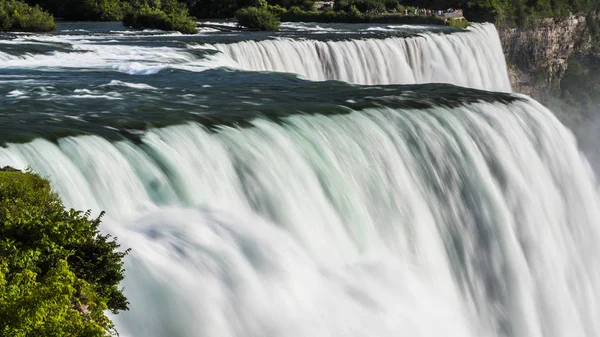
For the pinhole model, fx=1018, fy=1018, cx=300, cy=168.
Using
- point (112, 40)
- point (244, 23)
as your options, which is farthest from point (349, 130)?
point (244, 23)

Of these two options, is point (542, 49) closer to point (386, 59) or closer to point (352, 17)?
point (352, 17)

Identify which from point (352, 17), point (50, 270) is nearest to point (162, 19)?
point (352, 17)

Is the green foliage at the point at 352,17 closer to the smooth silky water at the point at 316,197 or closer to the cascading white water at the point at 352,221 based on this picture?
the smooth silky water at the point at 316,197

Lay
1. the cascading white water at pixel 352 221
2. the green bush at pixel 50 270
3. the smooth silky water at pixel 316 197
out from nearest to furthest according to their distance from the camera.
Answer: the green bush at pixel 50 270, the cascading white water at pixel 352 221, the smooth silky water at pixel 316 197

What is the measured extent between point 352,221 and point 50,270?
7.45m

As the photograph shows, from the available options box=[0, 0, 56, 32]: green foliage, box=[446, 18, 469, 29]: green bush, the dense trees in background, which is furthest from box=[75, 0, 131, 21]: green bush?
box=[446, 18, 469, 29]: green bush

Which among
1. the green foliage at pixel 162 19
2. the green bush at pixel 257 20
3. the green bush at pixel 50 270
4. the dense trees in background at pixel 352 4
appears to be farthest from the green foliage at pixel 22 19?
the green bush at pixel 50 270

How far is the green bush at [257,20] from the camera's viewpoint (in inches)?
1918

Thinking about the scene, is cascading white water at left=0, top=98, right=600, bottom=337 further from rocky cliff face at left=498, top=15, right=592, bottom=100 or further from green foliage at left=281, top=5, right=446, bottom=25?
rocky cliff face at left=498, top=15, right=592, bottom=100

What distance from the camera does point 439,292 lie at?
52.6 ft

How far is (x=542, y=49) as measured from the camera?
6212 centimetres

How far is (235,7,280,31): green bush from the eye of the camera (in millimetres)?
48719

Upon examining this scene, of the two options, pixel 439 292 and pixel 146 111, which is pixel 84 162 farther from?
pixel 439 292

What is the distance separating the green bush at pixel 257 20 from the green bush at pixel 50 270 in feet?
126
